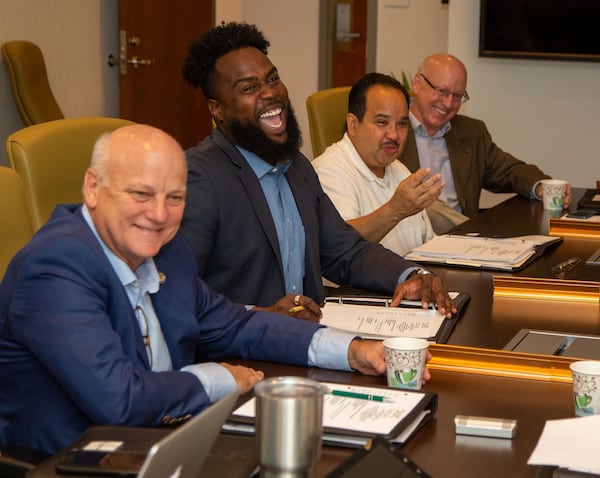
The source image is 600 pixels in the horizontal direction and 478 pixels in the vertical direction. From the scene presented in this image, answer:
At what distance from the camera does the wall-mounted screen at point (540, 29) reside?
519cm

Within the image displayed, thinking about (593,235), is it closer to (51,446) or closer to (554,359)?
(554,359)

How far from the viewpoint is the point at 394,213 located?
3.14 meters

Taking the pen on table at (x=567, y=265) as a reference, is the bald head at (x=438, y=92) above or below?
above

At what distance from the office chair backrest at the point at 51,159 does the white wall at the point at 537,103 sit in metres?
3.15

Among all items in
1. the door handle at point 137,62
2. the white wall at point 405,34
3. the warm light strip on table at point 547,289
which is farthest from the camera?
the white wall at point 405,34

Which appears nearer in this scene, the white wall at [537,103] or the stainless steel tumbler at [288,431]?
the stainless steel tumbler at [288,431]

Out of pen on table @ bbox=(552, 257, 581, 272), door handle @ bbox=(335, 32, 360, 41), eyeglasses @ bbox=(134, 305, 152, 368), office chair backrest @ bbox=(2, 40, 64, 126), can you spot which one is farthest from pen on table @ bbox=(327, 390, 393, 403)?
door handle @ bbox=(335, 32, 360, 41)

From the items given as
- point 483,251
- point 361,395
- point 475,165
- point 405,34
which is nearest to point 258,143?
point 483,251

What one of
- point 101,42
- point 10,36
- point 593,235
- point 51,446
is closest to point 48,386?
point 51,446

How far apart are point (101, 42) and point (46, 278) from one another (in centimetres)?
397

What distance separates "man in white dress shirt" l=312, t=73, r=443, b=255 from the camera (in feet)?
11.4

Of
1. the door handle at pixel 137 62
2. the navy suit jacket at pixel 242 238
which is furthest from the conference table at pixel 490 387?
the door handle at pixel 137 62

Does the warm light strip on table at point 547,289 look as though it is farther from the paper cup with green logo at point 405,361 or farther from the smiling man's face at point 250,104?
the paper cup with green logo at point 405,361

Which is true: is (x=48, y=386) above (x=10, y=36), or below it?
below
